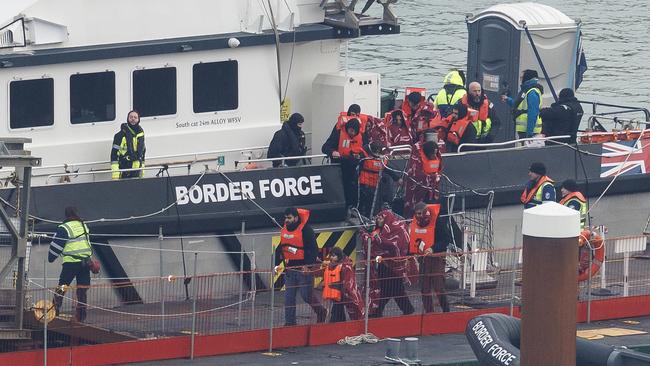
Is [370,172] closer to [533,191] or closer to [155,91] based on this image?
[533,191]

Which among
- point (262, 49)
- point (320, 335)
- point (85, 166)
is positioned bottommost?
point (320, 335)

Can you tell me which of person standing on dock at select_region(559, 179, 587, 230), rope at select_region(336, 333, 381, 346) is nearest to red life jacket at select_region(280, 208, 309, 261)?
rope at select_region(336, 333, 381, 346)

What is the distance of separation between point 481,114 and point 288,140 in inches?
101

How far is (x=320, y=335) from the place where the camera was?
49.1ft

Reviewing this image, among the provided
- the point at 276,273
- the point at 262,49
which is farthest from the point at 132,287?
the point at 262,49

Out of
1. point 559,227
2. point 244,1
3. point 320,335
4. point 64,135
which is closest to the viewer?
point 559,227

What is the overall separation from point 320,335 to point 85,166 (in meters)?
3.41

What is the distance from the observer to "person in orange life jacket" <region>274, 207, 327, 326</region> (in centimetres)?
1511

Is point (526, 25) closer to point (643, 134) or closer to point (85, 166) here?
point (643, 134)

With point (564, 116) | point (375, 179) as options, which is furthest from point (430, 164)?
point (564, 116)

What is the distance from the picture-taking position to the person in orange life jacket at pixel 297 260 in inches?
595

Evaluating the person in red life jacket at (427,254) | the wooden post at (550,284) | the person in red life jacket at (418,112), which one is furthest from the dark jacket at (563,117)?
the wooden post at (550,284)

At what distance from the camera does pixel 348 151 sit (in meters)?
17.5

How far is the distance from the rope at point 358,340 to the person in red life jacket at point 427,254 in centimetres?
84
